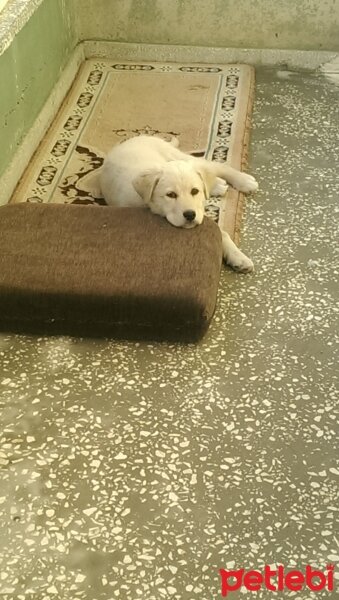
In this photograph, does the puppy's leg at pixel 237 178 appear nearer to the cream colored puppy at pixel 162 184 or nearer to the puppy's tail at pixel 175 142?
the cream colored puppy at pixel 162 184

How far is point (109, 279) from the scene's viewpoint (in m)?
1.76

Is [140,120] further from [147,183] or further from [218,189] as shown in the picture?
[147,183]

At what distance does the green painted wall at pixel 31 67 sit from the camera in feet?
7.75

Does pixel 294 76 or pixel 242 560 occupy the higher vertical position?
pixel 294 76

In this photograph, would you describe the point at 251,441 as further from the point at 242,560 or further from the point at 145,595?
the point at 145,595

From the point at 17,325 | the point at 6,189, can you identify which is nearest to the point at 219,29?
the point at 6,189

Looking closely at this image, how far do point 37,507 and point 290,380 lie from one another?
627 mm

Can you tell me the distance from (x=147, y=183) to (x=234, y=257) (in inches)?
12.1

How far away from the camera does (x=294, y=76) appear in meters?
3.34

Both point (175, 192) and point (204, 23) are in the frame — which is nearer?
point (175, 192)

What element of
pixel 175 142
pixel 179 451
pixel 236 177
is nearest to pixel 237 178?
pixel 236 177

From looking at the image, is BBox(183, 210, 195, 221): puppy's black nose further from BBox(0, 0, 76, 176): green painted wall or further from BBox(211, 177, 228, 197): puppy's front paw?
BBox(0, 0, 76, 176): green painted wall

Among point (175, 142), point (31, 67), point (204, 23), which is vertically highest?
point (204, 23)

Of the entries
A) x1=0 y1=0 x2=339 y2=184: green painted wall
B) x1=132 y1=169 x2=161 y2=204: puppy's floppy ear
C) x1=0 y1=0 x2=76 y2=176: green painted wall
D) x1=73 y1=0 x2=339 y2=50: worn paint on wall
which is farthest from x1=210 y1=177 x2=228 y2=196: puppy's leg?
x1=73 y1=0 x2=339 y2=50: worn paint on wall
